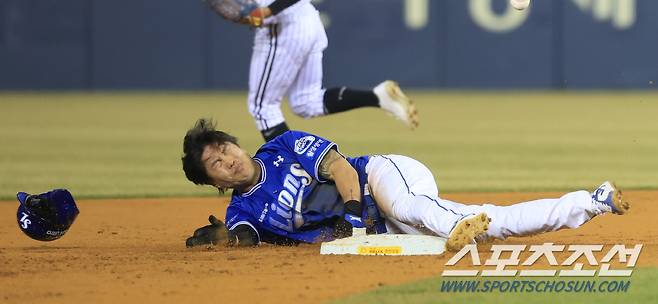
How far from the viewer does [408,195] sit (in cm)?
535

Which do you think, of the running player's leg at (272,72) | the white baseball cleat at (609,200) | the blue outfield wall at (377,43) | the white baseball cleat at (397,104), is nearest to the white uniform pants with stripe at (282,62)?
the running player's leg at (272,72)

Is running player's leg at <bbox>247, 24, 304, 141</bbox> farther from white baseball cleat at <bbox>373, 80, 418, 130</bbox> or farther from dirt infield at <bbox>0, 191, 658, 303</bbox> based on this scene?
dirt infield at <bbox>0, 191, 658, 303</bbox>

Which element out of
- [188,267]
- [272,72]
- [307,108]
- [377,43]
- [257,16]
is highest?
[257,16]

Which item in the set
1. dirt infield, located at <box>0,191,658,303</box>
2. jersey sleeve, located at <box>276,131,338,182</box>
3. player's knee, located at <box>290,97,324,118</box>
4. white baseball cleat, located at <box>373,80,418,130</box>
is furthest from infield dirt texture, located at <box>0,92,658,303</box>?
player's knee, located at <box>290,97,324,118</box>

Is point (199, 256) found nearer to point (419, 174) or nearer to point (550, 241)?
point (419, 174)

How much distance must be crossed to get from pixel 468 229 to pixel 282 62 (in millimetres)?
3689

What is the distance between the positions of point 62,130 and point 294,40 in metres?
6.18

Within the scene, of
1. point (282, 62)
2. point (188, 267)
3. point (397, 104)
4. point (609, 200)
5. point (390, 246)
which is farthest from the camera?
point (282, 62)

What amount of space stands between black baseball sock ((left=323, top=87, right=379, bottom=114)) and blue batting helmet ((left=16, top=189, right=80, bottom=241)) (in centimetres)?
311

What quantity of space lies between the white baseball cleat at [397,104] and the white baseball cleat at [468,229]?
3089mm

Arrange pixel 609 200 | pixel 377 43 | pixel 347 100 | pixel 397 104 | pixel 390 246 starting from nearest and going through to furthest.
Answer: pixel 609 200 < pixel 390 246 < pixel 397 104 < pixel 347 100 < pixel 377 43

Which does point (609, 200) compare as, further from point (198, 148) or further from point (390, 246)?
point (198, 148)

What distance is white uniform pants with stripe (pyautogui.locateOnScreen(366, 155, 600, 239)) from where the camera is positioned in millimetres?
4996

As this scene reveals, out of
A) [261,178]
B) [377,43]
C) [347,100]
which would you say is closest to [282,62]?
[347,100]
